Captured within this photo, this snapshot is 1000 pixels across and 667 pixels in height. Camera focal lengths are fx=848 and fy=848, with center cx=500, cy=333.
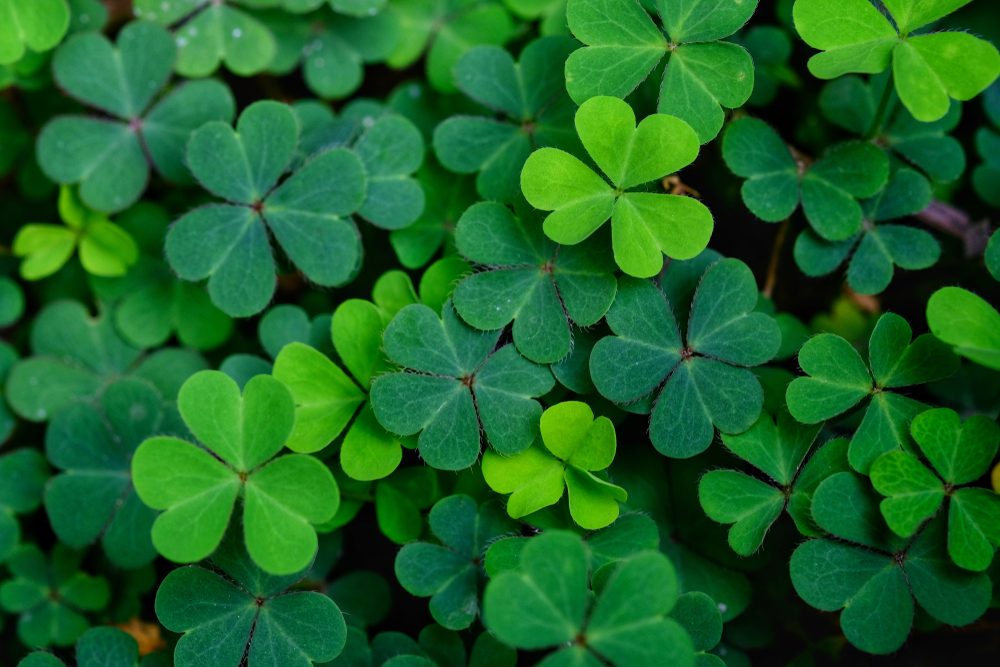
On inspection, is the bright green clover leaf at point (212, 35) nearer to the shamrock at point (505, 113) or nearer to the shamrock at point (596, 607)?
the shamrock at point (505, 113)

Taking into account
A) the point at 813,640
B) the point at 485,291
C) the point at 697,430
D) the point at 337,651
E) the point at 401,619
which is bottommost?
the point at 401,619

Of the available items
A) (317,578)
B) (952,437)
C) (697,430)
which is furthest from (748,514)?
(317,578)

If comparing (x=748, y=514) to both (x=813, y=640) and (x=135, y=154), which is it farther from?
(x=135, y=154)

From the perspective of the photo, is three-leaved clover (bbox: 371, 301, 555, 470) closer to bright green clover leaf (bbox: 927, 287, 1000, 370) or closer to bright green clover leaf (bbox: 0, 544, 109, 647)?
bright green clover leaf (bbox: 927, 287, 1000, 370)

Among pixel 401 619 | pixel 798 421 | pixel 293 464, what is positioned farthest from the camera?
pixel 401 619

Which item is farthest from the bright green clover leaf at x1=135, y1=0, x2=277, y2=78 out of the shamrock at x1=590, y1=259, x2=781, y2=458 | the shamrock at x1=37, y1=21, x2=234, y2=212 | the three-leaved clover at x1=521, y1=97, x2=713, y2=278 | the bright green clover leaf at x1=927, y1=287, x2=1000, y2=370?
the bright green clover leaf at x1=927, y1=287, x2=1000, y2=370

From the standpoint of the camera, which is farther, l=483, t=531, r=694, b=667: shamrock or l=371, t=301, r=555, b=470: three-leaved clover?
l=371, t=301, r=555, b=470: three-leaved clover
